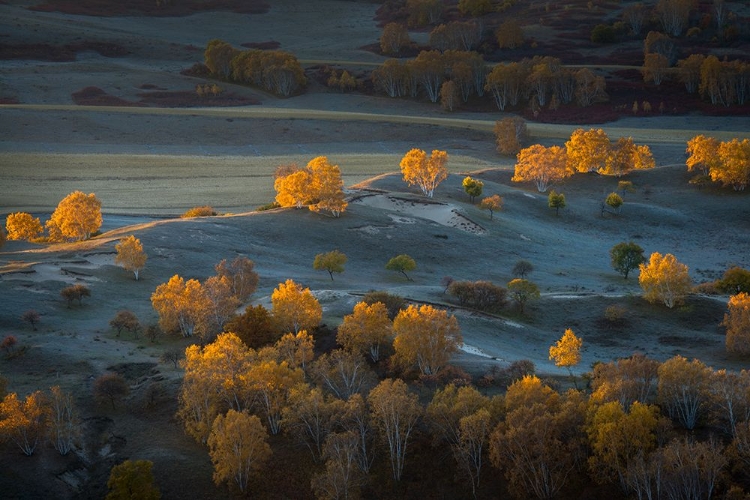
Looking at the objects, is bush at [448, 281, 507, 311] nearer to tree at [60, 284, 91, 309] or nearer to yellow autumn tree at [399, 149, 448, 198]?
tree at [60, 284, 91, 309]

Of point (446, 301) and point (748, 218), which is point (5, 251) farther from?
point (748, 218)

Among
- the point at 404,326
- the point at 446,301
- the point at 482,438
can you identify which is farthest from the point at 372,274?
the point at 482,438

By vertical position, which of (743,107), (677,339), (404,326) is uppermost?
(743,107)

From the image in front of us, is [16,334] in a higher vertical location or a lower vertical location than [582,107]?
lower

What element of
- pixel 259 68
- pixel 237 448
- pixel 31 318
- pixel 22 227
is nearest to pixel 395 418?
pixel 237 448

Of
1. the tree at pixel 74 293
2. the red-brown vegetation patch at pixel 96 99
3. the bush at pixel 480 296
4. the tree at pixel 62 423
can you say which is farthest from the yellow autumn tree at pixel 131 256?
the red-brown vegetation patch at pixel 96 99

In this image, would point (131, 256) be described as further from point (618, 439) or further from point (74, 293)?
point (618, 439)

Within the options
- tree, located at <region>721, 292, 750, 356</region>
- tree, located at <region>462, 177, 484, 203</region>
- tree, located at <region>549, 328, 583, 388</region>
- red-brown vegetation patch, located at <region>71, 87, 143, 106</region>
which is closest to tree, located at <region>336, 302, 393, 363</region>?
tree, located at <region>549, 328, 583, 388</region>
